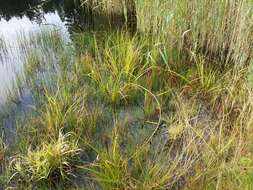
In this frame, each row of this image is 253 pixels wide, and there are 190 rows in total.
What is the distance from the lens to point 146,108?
→ 3758 mm

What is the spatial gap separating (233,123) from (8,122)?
2.10 m

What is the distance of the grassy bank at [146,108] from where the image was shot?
2922mm

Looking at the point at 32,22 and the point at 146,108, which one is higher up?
the point at 32,22

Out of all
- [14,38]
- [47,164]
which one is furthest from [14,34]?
[47,164]

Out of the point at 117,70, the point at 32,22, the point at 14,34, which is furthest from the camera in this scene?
the point at 32,22

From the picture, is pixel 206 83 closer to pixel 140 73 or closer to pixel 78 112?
pixel 140 73

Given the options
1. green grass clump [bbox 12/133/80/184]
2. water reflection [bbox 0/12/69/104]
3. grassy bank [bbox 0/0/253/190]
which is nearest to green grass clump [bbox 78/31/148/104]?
grassy bank [bbox 0/0/253/190]

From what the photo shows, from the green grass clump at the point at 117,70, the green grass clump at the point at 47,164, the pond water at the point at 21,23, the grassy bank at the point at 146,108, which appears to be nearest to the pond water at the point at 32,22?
the pond water at the point at 21,23

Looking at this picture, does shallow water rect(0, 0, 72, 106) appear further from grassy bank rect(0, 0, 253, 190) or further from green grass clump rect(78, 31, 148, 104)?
green grass clump rect(78, 31, 148, 104)

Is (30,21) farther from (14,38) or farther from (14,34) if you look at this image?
(14,38)

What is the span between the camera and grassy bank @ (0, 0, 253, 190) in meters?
2.92

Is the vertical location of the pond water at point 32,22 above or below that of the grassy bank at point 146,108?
above

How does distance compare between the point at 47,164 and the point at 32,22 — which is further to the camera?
the point at 32,22

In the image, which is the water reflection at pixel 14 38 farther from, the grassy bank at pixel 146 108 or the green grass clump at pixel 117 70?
the green grass clump at pixel 117 70
